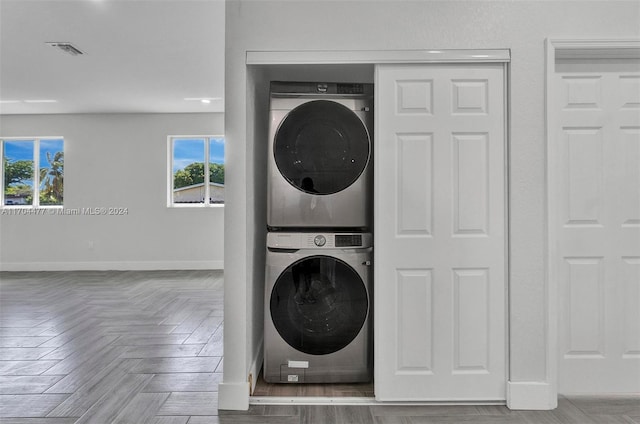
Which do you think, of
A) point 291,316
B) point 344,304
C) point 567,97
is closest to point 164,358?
point 291,316

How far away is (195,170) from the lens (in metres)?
7.09

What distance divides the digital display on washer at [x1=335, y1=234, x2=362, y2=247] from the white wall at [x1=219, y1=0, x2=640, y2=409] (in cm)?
54

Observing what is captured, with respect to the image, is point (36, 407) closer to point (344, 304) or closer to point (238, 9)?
point (344, 304)

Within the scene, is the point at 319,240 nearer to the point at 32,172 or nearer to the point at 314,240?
the point at 314,240

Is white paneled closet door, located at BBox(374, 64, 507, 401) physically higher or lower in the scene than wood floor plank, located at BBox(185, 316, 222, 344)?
higher

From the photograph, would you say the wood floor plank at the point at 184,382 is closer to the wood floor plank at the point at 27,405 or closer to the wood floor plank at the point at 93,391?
the wood floor plank at the point at 93,391

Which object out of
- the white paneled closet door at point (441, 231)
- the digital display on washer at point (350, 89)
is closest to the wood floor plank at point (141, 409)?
the white paneled closet door at point (441, 231)

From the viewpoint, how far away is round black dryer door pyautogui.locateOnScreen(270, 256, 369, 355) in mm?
2336

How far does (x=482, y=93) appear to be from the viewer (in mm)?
2162

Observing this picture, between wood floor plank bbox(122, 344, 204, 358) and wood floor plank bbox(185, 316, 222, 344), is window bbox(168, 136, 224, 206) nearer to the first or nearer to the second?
wood floor plank bbox(185, 316, 222, 344)

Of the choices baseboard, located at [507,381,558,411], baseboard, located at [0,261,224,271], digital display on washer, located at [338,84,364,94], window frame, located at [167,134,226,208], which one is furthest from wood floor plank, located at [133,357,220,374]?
window frame, located at [167,134,226,208]

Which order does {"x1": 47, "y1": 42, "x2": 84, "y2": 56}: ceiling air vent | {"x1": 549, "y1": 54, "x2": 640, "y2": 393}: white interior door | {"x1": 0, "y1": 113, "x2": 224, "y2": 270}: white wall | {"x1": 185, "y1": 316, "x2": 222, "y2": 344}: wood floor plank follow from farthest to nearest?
1. {"x1": 0, "y1": 113, "x2": 224, "y2": 270}: white wall
2. {"x1": 47, "y1": 42, "x2": 84, "y2": 56}: ceiling air vent
3. {"x1": 185, "y1": 316, "x2": 222, "y2": 344}: wood floor plank
4. {"x1": 549, "y1": 54, "x2": 640, "y2": 393}: white interior door

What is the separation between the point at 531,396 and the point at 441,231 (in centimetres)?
99

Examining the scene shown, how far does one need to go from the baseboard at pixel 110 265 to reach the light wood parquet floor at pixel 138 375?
2050mm
